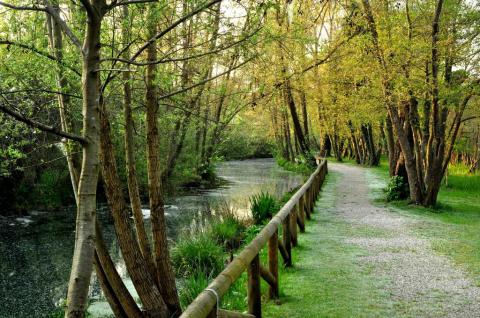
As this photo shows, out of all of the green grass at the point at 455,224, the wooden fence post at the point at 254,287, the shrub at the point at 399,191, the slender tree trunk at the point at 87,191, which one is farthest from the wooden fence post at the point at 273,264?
the shrub at the point at 399,191

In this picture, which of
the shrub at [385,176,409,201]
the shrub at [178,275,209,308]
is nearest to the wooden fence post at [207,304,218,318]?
the shrub at [178,275,209,308]

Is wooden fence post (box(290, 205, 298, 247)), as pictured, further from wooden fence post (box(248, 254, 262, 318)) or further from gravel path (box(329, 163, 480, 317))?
wooden fence post (box(248, 254, 262, 318))

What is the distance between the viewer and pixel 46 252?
1174 cm

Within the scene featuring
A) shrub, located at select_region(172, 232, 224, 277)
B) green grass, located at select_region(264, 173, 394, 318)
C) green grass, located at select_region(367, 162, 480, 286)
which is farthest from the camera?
shrub, located at select_region(172, 232, 224, 277)

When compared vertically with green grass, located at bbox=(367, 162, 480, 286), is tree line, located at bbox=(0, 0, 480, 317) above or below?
above

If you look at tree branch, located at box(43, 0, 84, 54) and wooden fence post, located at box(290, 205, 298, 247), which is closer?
tree branch, located at box(43, 0, 84, 54)

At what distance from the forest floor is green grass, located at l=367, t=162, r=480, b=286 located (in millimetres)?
46

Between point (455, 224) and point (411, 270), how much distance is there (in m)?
4.90

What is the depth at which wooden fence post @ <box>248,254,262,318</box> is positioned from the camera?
4.91 metres

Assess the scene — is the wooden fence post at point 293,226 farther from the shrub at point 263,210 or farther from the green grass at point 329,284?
the shrub at point 263,210

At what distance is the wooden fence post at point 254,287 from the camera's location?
16.1 feet

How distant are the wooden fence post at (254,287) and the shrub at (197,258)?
4.20 m

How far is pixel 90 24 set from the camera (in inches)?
120

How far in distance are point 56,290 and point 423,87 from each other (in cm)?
941
